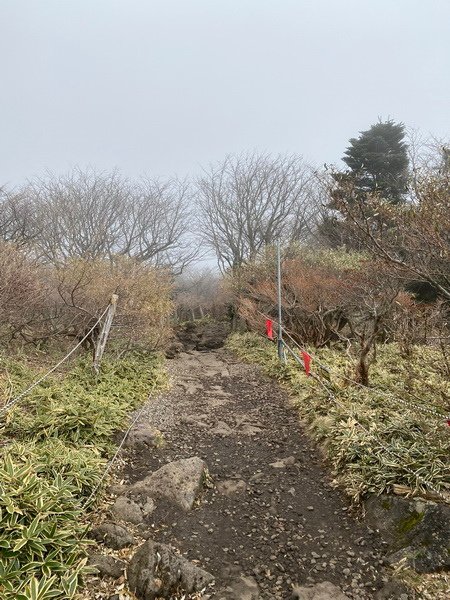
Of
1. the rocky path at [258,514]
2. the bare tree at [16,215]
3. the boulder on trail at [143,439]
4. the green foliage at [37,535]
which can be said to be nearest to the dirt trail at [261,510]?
the rocky path at [258,514]

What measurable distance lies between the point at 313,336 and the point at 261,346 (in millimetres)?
Answer: 1764

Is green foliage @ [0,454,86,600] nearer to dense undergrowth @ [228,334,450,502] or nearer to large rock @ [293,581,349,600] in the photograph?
large rock @ [293,581,349,600]

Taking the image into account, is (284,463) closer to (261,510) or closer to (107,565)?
(261,510)

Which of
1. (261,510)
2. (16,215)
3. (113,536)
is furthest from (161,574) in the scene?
(16,215)

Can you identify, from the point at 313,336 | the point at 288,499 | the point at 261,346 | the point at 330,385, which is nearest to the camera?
the point at 288,499

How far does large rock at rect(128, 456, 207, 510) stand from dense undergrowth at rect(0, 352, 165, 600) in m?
0.52

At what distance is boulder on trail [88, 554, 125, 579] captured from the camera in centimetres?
283

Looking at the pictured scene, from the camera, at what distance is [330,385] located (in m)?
6.44

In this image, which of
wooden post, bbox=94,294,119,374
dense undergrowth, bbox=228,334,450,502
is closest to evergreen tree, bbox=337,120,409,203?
dense undergrowth, bbox=228,334,450,502

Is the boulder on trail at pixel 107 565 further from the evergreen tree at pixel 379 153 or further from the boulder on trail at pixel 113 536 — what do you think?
the evergreen tree at pixel 379 153

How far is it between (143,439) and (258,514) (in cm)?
200

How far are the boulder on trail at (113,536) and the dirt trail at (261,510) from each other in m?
0.28

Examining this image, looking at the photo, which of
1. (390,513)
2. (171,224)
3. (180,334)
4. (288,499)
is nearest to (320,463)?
(288,499)

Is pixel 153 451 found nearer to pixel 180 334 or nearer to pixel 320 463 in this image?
pixel 320 463
